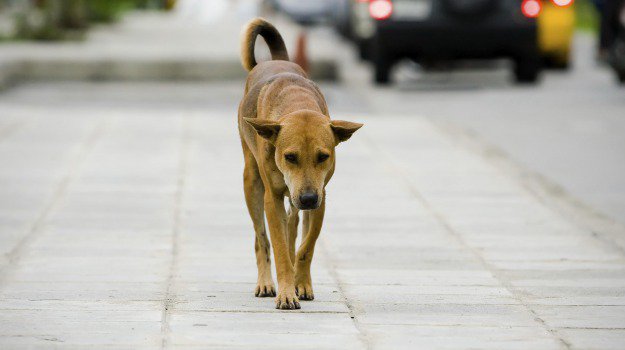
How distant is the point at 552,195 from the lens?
35.2 ft

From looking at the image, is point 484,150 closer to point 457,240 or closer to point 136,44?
point 457,240

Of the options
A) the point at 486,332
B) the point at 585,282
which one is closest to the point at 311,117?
the point at 486,332

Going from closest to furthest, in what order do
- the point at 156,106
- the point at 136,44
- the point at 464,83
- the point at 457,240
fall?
1. the point at 457,240
2. the point at 156,106
3. the point at 464,83
4. the point at 136,44

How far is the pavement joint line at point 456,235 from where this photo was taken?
6.33 meters

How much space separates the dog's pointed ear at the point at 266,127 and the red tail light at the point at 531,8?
1405 centimetres

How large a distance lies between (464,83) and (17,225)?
13.4 meters

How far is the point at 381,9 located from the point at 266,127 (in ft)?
44.2

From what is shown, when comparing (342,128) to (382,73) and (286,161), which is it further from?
(382,73)

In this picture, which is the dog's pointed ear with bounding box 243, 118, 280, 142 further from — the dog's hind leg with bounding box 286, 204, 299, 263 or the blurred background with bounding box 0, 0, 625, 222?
the blurred background with bounding box 0, 0, 625, 222

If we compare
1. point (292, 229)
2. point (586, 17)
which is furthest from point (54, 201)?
point (586, 17)

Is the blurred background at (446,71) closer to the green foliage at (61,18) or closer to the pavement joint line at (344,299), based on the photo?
the green foliage at (61,18)

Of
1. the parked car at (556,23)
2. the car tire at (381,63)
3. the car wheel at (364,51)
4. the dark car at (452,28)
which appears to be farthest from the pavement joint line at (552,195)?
the car wheel at (364,51)

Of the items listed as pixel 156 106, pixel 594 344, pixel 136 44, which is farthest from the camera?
pixel 136 44

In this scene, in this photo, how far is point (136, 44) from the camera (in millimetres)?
27250
